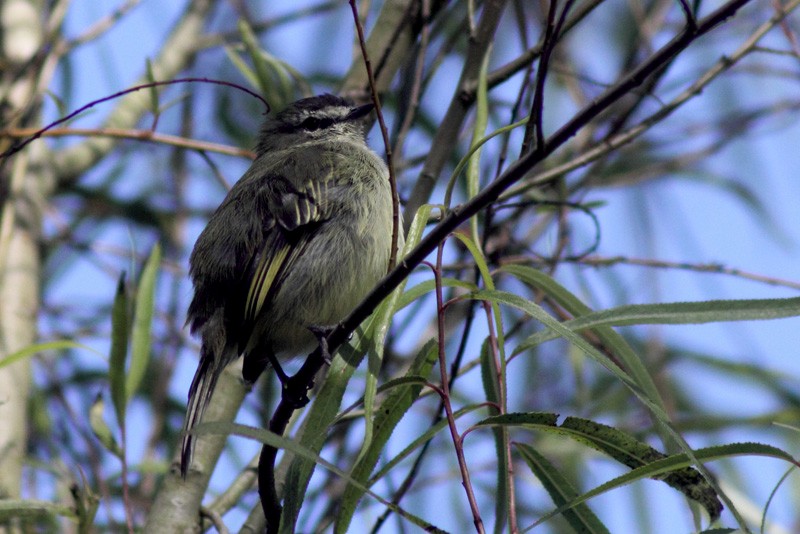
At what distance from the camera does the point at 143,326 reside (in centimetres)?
325

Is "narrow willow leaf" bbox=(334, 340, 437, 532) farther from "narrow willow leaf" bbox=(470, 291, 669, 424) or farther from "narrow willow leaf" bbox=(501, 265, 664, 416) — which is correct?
"narrow willow leaf" bbox=(470, 291, 669, 424)

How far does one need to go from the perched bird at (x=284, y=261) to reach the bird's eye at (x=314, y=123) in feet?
2.06

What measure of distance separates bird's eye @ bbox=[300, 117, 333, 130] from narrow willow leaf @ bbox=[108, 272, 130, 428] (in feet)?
4.36

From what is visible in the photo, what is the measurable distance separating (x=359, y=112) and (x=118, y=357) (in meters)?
1.40

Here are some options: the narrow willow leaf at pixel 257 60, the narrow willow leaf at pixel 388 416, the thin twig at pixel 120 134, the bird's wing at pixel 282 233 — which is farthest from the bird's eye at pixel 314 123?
the narrow willow leaf at pixel 388 416

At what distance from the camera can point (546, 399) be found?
454 centimetres

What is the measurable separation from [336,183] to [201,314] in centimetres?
60

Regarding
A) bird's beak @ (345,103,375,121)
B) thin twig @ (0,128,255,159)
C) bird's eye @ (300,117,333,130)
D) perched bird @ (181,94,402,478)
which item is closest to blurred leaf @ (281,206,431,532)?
perched bird @ (181,94,402,478)

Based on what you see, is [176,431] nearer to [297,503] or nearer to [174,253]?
[174,253]

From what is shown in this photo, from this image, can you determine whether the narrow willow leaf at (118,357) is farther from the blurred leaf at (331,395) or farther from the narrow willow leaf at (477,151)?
the narrow willow leaf at (477,151)

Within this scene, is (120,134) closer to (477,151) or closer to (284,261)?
(284,261)

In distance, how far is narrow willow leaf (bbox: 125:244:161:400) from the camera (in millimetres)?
3179

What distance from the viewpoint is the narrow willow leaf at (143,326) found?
10.4ft

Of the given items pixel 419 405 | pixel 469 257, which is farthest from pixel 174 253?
pixel 469 257
